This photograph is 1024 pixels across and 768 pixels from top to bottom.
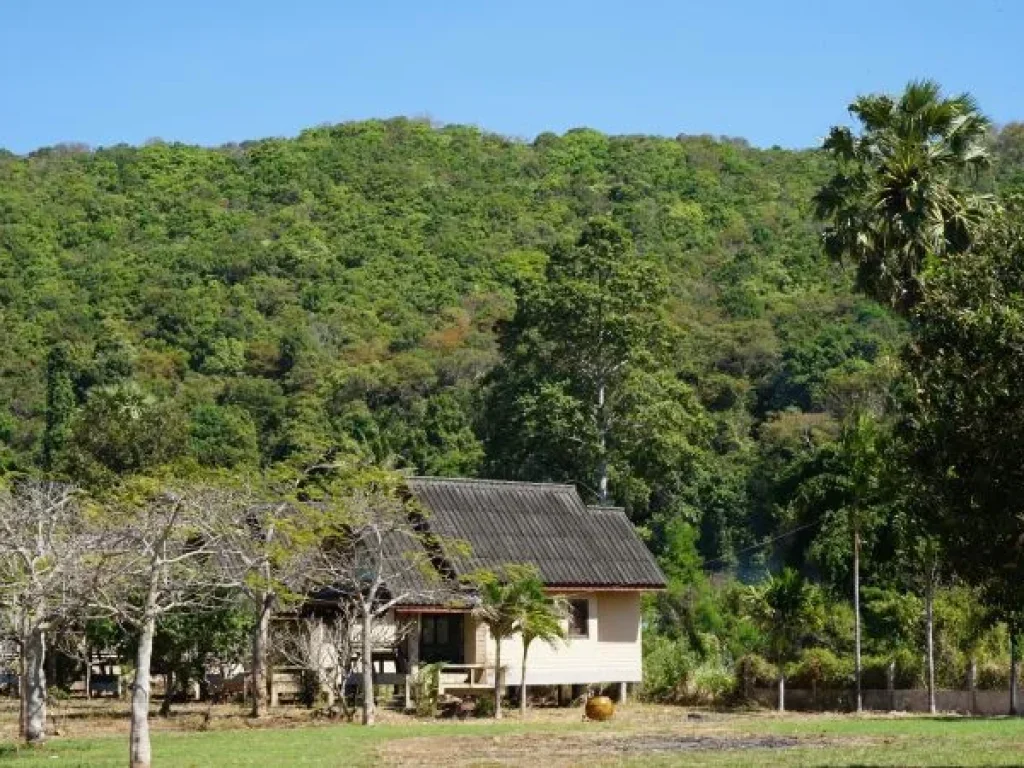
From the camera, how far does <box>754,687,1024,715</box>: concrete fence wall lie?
43.6 metres

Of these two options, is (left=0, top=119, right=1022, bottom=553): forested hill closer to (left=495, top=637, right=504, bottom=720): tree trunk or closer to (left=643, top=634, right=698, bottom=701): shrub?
(left=643, top=634, right=698, bottom=701): shrub

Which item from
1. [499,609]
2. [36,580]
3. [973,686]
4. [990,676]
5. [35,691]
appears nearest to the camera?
[36,580]

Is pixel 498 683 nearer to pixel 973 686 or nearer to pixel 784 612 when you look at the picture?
pixel 784 612

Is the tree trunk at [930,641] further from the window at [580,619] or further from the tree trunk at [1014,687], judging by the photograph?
the window at [580,619]

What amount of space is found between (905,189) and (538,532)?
47.4 ft

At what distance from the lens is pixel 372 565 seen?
41.4m

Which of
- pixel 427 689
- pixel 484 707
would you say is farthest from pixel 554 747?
pixel 484 707

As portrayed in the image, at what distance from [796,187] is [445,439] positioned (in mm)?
52632

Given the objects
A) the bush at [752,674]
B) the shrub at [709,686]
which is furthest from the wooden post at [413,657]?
the bush at [752,674]

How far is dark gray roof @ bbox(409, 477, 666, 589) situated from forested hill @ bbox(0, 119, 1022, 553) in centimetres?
1111

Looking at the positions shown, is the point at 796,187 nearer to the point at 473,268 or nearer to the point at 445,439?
the point at 473,268

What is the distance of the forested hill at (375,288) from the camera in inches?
3226

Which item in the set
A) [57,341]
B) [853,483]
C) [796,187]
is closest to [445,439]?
[57,341]

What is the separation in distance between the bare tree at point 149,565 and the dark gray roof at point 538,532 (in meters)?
8.00
